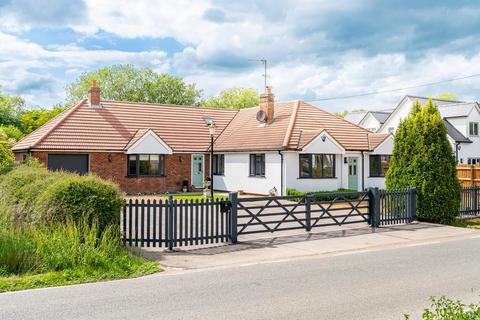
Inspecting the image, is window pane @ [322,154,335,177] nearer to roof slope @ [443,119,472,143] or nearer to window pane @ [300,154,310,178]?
window pane @ [300,154,310,178]

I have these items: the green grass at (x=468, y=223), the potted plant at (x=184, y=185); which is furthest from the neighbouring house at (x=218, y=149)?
the green grass at (x=468, y=223)

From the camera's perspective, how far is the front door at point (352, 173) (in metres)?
30.2

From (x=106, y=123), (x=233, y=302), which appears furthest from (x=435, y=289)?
(x=106, y=123)

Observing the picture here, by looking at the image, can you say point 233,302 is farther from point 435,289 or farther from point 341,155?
point 341,155

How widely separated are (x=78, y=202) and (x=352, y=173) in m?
22.2

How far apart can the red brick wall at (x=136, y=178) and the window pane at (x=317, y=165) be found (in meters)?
9.07

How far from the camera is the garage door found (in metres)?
28.1

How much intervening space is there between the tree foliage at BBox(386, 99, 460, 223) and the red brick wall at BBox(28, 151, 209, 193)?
16858 mm

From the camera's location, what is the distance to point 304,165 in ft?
91.4

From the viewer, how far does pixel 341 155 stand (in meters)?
29.2

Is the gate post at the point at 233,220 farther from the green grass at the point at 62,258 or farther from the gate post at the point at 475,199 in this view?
the gate post at the point at 475,199

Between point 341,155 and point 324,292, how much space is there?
71.0 feet

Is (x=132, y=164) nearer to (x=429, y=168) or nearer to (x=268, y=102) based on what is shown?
(x=268, y=102)

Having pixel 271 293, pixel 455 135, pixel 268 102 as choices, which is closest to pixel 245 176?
pixel 268 102
